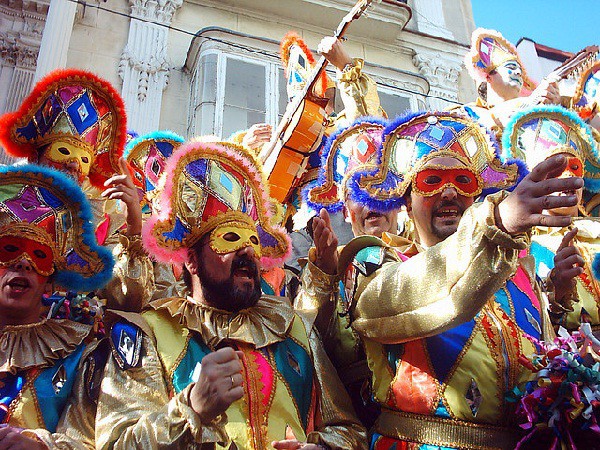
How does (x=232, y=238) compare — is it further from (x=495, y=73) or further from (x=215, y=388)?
(x=495, y=73)

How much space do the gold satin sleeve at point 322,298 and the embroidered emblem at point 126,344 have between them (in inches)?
29.6

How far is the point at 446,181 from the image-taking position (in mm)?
2664

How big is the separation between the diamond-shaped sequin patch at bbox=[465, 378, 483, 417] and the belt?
54 mm

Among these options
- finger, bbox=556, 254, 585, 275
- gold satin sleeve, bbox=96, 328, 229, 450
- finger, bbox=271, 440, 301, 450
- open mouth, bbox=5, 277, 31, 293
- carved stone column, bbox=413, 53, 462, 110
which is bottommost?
finger, bbox=271, 440, 301, 450

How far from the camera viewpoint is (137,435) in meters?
2.03

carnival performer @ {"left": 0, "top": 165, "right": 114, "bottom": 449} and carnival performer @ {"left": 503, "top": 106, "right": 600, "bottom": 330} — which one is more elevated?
carnival performer @ {"left": 503, "top": 106, "right": 600, "bottom": 330}

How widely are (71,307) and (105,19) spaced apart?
6.08 metres

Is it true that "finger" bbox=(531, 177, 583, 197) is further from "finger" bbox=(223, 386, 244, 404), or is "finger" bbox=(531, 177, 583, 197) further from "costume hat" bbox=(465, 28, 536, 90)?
"costume hat" bbox=(465, 28, 536, 90)

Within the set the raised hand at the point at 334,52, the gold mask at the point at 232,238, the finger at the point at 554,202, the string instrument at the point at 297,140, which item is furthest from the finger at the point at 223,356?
the raised hand at the point at 334,52

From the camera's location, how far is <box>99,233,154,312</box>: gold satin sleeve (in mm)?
2996

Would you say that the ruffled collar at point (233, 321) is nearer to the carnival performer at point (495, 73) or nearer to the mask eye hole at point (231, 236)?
the mask eye hole at point (231, 236)

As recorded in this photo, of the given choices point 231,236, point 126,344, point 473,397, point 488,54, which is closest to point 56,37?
point 488,54

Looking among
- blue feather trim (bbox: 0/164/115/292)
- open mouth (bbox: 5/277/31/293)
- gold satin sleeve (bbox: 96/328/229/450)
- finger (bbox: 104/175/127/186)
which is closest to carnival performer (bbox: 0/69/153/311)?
finger (bbox: 104/175/127/186)

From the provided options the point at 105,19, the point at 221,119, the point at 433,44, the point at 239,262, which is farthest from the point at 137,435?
the point at 433,44
